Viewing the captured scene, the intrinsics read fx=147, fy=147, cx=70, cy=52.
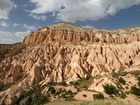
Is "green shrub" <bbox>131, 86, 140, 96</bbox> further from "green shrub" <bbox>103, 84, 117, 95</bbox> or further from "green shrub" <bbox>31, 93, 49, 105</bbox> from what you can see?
"green shrub" <bbox>31, 93, 49, 105</bbox>

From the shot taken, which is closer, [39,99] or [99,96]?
[99,96]

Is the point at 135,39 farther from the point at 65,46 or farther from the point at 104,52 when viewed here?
the point at 65,46

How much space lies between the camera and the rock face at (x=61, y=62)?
132 feet

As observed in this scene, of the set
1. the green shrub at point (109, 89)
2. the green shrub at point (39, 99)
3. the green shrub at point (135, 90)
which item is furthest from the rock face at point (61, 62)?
the green shrub at point (39, 99)

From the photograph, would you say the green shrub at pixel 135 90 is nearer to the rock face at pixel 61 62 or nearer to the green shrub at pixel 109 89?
the green shrub at pixel 109 89

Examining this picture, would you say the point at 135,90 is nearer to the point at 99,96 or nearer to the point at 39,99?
the point at 99,96

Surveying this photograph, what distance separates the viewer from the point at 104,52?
51562mm

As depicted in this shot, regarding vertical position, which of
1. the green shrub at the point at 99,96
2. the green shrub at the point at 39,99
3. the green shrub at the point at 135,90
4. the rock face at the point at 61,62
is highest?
the rock face at the point at 61,62

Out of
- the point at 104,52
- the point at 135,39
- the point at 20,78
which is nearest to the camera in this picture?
the point at 20,78

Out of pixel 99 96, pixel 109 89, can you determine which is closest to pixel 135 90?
pixel 109 89

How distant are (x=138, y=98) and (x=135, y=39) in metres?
38.0

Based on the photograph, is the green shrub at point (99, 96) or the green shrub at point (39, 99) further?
the green shrub at point (39, 99)

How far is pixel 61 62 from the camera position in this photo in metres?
47.5

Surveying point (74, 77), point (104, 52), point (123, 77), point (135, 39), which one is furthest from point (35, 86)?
point (135, 39)
